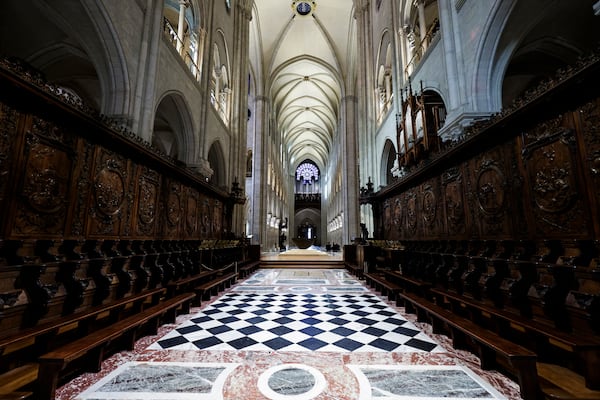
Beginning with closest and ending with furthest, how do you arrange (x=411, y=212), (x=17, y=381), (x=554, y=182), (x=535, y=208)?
(x=17, y=381), (x=554, y=182), (x=535, y=208), (x=411, y=212)

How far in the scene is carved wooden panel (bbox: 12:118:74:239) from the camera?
2.94 m

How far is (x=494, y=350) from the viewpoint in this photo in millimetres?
1905

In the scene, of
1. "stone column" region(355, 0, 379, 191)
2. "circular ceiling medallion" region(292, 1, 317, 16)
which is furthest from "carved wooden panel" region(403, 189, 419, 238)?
"circular ceiling medallion" region(292, 1, 317, 16)

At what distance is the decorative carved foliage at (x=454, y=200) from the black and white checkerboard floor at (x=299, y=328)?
6.35 feet

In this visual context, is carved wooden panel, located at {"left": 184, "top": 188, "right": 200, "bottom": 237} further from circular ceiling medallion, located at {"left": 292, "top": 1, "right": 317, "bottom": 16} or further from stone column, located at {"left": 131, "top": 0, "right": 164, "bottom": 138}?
circular ceiling medallion, located at {"left": 292, "top": 1, "right": 317, "bottom": 16}

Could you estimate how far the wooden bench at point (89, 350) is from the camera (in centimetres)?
164

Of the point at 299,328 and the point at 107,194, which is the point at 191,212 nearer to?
the point at 107,194

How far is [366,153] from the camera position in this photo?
13023mm

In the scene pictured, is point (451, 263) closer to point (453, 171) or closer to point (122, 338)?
point (453, 171)

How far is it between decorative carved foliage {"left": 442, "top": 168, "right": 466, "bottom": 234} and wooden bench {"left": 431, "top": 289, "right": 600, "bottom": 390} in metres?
1.77

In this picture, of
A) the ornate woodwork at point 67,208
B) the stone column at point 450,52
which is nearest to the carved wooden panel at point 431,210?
the stone column at point 450,52

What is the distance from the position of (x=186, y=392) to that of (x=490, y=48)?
23.1 ft

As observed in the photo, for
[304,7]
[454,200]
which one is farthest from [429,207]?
[304,7]

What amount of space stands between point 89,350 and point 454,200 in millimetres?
5344
